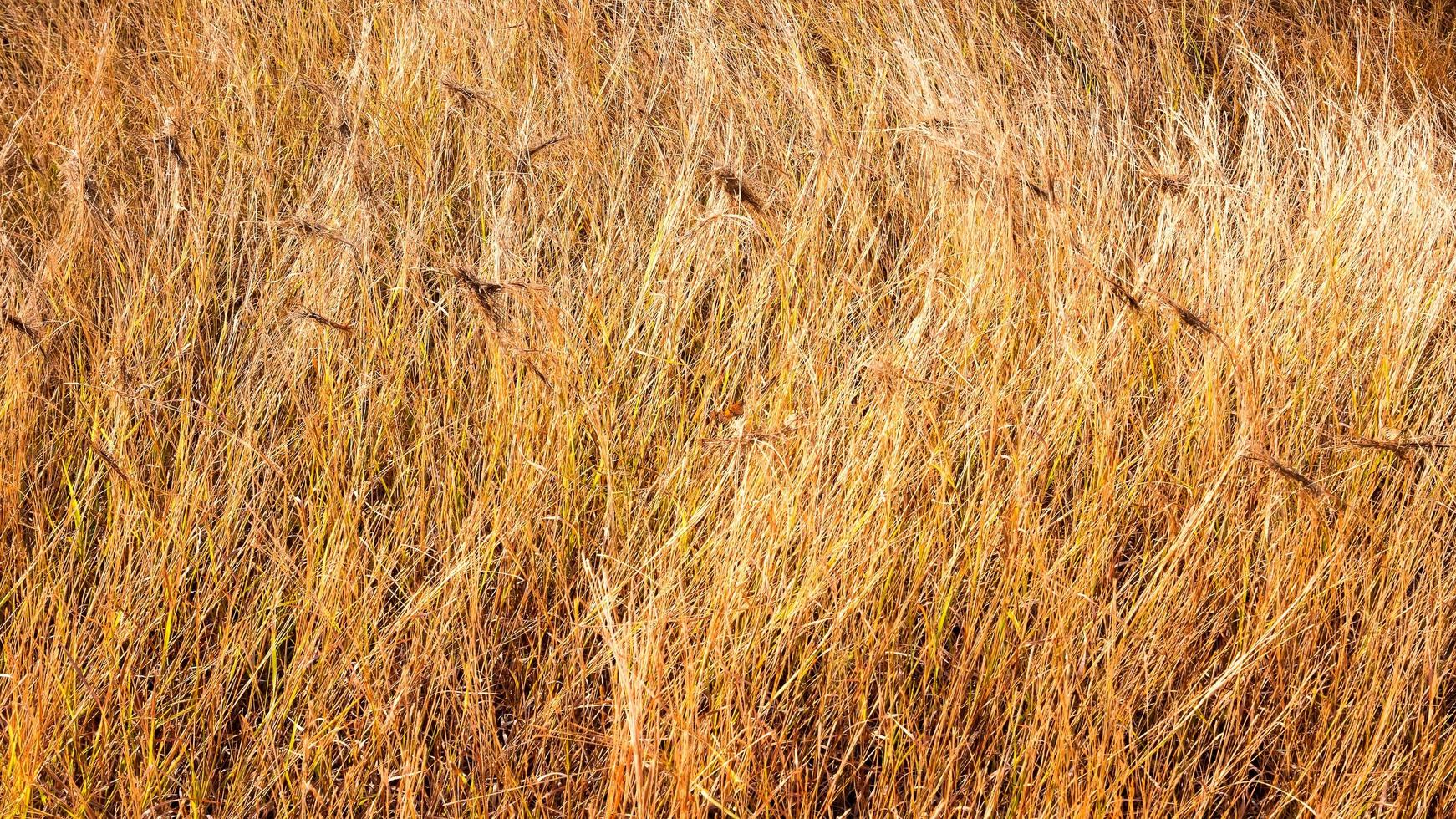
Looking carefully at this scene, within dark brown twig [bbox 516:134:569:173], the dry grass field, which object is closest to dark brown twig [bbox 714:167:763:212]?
the dry grass field

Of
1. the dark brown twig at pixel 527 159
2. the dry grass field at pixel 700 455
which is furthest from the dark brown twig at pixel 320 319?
the dark brown twig at pixel 527 159

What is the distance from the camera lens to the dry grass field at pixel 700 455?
1.29m

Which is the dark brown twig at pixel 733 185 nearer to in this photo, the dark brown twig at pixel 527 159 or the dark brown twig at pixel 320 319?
the dark brown twig at pixel 527 159

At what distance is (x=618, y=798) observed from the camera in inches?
47.1

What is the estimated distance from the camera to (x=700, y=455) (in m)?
1.57

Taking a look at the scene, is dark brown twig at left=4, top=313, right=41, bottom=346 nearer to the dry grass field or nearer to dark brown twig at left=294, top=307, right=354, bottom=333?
the dry grass field

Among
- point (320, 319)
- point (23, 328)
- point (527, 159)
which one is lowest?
point (23, 328)

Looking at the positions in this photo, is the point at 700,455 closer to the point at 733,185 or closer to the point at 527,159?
the point at 733,185

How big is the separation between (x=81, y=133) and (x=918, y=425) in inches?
68.9

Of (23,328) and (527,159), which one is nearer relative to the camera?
(23,328)

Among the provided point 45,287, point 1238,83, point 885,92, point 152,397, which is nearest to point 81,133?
point 45,287

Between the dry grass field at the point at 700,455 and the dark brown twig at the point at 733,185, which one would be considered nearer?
the dry grass field at the point at 700,455

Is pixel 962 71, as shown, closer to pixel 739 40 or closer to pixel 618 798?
pixel 739 40

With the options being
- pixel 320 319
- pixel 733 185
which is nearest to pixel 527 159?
pixel 733 185
